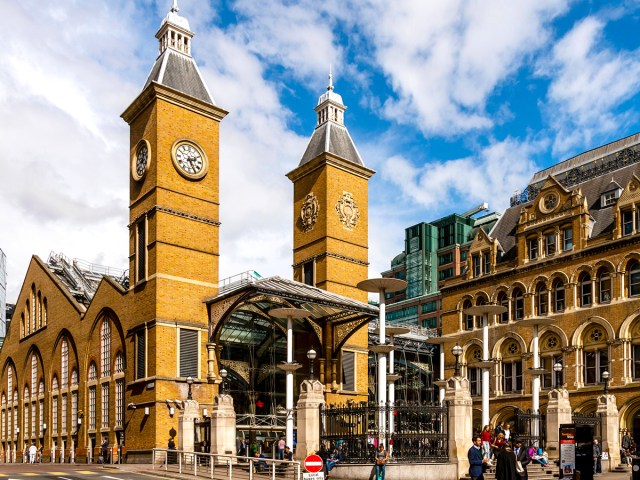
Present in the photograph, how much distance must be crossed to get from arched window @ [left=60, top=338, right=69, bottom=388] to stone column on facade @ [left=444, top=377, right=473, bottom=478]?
33925 millimetres

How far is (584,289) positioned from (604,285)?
1.54 meters

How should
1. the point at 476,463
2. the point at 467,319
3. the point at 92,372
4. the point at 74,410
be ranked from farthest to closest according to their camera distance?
1. the point at 467,319
2. the point at 74,410
3. the point at 92,372
4. the point at 476,463

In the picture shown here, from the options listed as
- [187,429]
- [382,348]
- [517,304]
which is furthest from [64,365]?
[517,304]

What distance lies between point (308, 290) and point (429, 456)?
822 inches

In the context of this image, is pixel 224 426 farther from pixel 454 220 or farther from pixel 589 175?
pixel 454 220

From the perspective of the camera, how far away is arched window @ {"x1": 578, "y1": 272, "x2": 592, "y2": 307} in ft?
161

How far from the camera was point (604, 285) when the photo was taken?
4831 centimetres

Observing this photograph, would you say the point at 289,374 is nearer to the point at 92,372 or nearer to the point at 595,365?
the point at 92,372

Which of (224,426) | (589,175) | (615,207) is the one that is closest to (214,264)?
(224,426)

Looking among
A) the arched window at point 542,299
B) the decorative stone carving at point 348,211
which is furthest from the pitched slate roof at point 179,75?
the arched window at point 542,299

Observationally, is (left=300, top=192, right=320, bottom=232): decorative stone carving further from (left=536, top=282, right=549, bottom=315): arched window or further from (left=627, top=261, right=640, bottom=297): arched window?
(left=627, top=261, right=640, bottom=297): arched window

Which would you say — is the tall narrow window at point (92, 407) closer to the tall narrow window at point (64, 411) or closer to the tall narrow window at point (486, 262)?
the tall narrow window at point (64, 411)

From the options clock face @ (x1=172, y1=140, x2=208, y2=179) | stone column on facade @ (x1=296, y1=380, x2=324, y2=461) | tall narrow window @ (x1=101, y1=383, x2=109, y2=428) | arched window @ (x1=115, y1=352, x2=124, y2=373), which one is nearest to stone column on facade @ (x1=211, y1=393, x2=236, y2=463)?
stone column on facade @ (x1=296, y1=380, x2=324, y2=461)

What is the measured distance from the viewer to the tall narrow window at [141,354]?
41.8 metres
